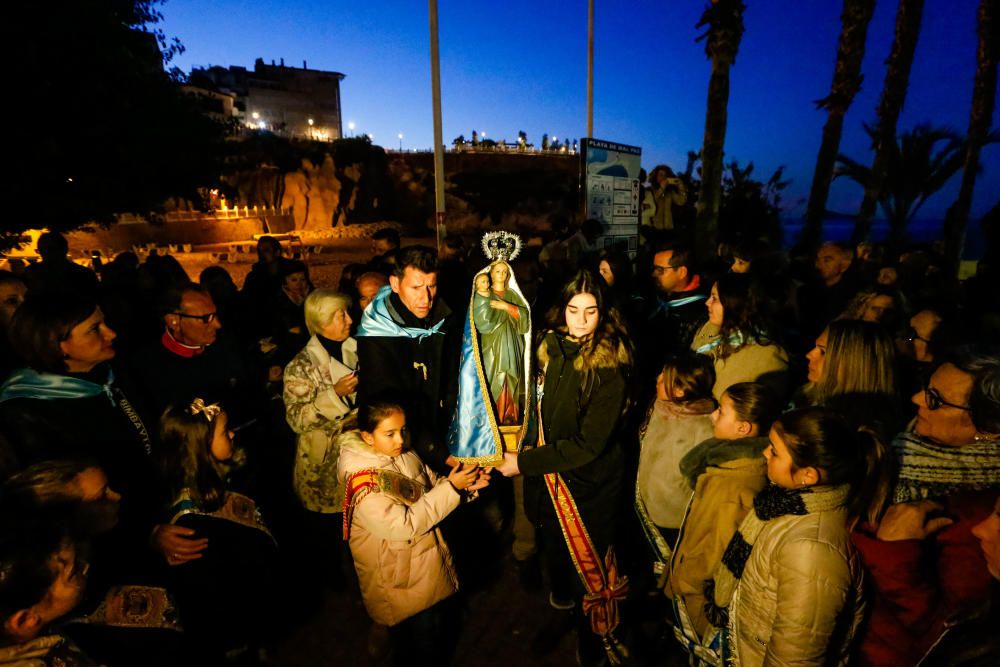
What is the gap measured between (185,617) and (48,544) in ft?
Answer: 4.78

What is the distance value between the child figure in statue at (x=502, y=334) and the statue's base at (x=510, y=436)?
5cm

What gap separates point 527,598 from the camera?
3.81 m

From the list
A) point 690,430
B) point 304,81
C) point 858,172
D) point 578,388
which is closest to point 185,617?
point 578,388

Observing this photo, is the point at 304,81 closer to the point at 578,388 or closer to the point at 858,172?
the point at 858,172

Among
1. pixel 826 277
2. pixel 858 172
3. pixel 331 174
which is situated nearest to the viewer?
pixel 826 277

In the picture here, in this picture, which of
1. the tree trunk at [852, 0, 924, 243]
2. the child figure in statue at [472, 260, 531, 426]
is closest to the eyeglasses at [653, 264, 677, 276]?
the child figure in statue at [472, 260, 531, 426]

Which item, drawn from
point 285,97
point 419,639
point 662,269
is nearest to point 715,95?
point 662,269

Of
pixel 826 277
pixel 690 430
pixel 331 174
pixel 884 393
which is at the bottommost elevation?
pixel 690 430

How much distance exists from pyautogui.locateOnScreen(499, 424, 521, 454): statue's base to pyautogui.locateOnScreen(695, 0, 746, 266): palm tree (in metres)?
8.74

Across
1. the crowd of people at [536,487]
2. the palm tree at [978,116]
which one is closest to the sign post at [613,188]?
the crowd of people at [536,487]

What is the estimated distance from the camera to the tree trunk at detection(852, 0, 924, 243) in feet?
40.3

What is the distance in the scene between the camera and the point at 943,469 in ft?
7.34

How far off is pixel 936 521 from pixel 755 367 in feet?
5.08

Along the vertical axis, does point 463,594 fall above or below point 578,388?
below
